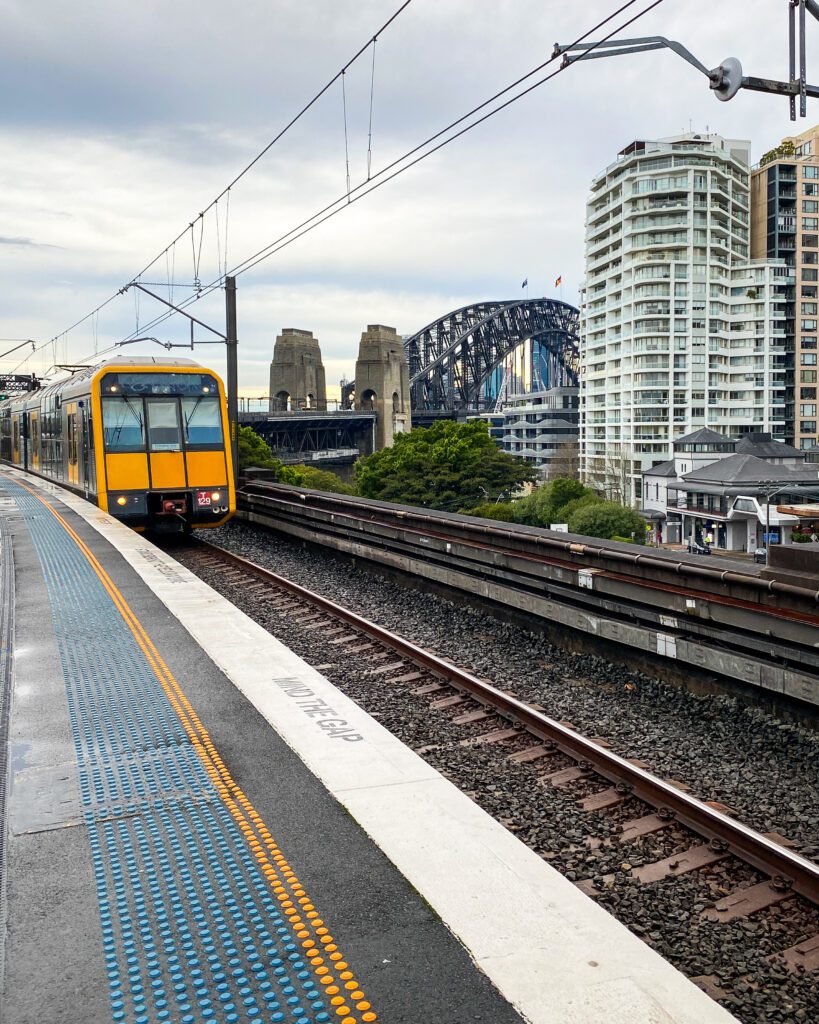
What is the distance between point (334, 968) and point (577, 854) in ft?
7.62

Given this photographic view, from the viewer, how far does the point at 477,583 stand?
12.2 meters

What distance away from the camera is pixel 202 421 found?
711 inches

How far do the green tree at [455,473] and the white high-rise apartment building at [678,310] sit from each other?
73.0 feet

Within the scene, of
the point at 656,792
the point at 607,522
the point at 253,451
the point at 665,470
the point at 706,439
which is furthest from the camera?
the point at 706,439

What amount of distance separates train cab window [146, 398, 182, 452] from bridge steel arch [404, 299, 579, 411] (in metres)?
135

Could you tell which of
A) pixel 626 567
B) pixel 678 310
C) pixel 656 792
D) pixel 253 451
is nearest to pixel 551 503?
pixel 253 451

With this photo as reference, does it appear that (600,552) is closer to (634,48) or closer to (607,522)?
(634,48)

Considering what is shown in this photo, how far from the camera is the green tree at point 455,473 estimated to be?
6091cm

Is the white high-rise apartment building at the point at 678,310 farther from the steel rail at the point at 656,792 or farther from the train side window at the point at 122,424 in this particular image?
the steel rail at the point at 656,792

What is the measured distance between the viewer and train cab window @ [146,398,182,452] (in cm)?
1756

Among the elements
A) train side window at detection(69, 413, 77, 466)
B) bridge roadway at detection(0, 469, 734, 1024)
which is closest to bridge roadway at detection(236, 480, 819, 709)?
bridge roadway at detection(0, 469, 734, 1024)

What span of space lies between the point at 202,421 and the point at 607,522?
40.2 metres

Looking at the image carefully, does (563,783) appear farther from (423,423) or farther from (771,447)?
(423,423)

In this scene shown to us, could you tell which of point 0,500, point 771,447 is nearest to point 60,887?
point 0,500
